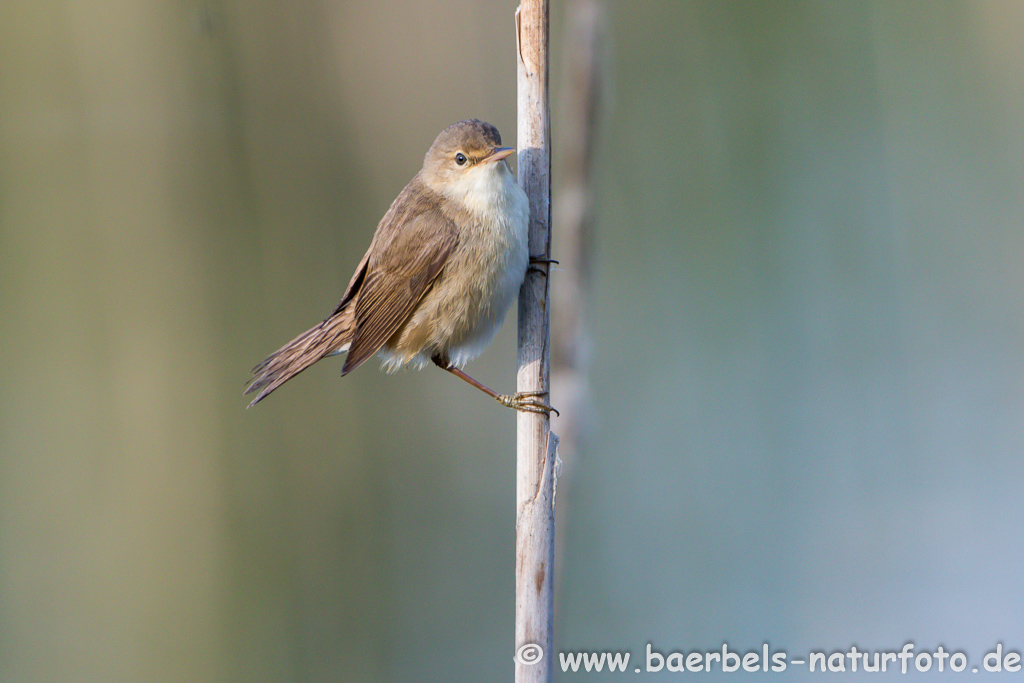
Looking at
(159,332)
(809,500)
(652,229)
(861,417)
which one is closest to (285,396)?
(159,332)

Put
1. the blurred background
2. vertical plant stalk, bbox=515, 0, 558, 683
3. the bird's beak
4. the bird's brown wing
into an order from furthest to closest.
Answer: the blurred background → the bird's brown wing → the bird's beak → vertical plant stalk, bbox=515, 0, 558, 683

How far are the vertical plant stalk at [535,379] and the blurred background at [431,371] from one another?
1080mm

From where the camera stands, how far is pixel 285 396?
9.50ft

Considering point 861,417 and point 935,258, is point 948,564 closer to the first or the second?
point 861,417

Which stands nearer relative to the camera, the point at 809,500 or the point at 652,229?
the point at 809,500

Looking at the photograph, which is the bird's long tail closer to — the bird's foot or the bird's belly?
the bird's belly

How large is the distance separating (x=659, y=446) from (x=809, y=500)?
613 millimetres

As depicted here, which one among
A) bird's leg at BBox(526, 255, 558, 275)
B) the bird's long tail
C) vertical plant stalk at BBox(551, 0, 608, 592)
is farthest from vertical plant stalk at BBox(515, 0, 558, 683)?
the bird's long tail

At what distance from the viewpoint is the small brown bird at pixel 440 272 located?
167cm

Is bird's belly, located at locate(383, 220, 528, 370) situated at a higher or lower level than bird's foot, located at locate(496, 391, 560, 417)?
higher

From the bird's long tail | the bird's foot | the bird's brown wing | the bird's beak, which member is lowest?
the bird's foot

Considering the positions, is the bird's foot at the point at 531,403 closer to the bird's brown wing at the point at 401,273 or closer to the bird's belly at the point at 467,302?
the bird's belly at the point at 467,302

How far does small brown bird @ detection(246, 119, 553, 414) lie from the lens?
1667 mm

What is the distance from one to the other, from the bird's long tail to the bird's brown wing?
11cm
